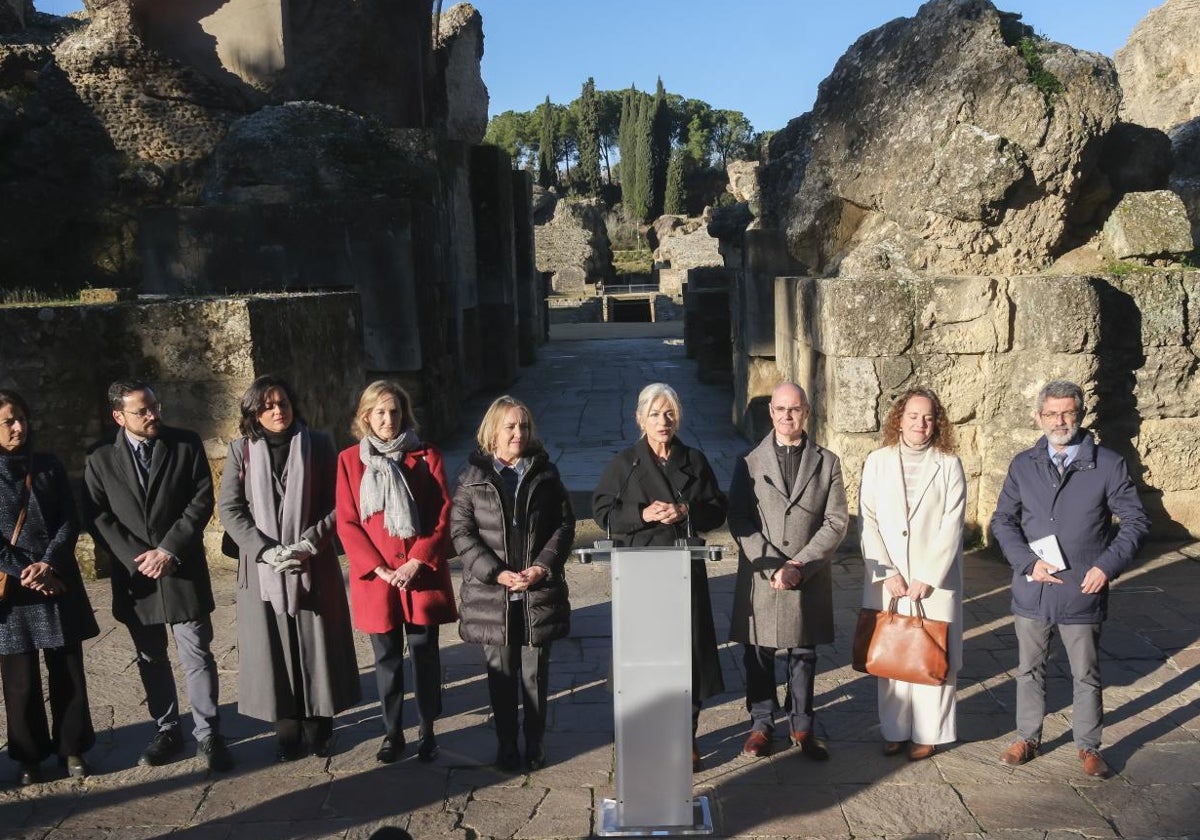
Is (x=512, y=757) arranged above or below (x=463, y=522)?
below

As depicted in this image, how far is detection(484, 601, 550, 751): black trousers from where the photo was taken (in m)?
3.88

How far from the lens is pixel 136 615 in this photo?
Result: 13.5 ft

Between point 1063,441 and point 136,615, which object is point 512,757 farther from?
point 1063,441

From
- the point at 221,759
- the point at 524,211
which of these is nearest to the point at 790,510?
the point at 221,759

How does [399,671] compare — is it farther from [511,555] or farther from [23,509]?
[23,509]

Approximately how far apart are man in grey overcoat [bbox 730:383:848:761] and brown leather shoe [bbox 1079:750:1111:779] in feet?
3.05

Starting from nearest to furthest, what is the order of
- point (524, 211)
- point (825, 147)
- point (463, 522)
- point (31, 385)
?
point (463, 522) < point (31, 385) < point (825, 147) < point (524, 211)

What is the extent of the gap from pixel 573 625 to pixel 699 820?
218 cm

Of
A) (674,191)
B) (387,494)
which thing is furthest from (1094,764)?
(674,191)

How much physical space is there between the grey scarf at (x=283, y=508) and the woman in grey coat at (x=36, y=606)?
2.28 ft

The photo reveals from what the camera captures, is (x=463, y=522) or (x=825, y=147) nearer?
(x=463, y=522)

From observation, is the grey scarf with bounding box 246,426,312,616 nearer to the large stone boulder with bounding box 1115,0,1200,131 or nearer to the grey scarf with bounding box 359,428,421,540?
the grey scarf with bounding box 359,428,421,540

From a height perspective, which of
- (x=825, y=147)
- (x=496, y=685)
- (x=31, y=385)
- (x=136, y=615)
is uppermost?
(x=825, y=147)

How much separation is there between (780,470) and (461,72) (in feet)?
57.9
